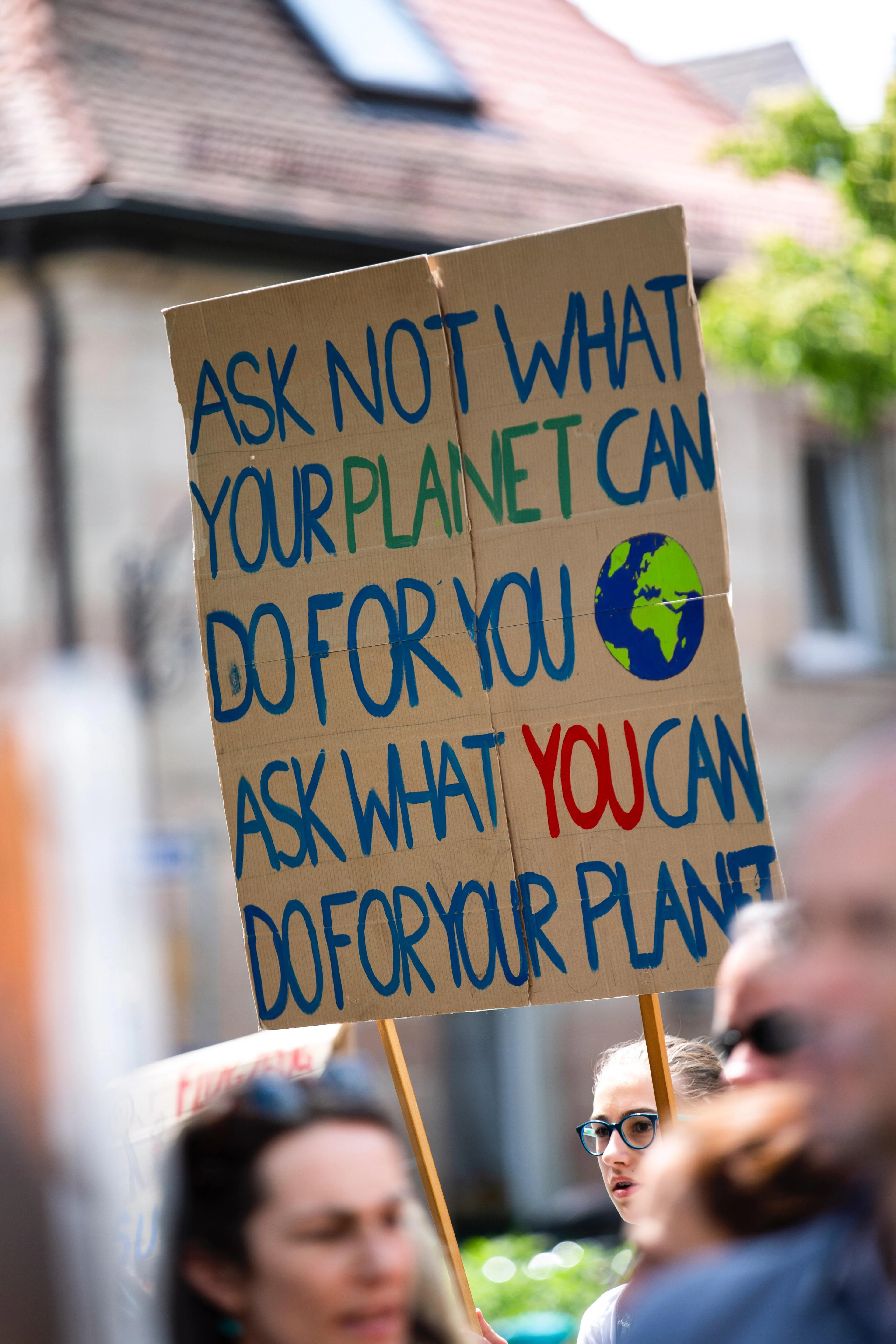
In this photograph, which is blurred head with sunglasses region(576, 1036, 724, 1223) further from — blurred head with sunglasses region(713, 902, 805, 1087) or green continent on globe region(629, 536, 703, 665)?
blurred head with sunglasses region(713, 902, 805, 1087)

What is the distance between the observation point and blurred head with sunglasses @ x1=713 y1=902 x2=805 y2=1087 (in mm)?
1283

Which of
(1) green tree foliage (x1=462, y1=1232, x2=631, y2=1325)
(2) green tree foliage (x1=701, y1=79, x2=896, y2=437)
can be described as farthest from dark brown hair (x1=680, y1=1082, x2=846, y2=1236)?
(2) green tree foliage (x1=701, y1=79, x2=896, y2=437)

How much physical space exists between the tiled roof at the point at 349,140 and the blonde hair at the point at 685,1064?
541 centimetres

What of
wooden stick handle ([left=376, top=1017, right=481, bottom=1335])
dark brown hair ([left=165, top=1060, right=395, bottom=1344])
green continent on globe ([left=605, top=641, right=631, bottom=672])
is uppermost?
green continent on globe ([left=605, top=641, right=631, bottom=672])

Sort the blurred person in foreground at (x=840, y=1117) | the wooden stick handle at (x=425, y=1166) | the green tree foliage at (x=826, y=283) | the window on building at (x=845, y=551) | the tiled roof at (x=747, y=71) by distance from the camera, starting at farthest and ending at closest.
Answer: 1. the tiled roof at (x=747, y=71)
2. the window on building at (x=845, y=551)
3. the green tree foliage at (x=826, y=283)
4. the wooden stick handle at (x=425, y=1166)
5. the blurred person in foreground at (x=840, y=1117)

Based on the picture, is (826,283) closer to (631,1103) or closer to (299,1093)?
(631,1103)

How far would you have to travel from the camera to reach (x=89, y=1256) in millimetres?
1395

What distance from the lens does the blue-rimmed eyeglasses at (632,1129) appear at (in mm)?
2248

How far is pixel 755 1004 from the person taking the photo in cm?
139

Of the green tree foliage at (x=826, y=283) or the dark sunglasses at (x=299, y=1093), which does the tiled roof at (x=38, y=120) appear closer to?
the green tree foliage at (x=826, y=283)

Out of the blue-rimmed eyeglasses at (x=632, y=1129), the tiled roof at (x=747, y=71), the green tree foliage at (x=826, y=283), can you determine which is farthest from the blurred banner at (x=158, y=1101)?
the tiled roof at (x=747, y=71)

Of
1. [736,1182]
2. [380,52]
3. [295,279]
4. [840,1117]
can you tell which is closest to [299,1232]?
[736,1182]

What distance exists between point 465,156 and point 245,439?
6.92 metres

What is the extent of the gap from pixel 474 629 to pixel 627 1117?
0.72 metres
